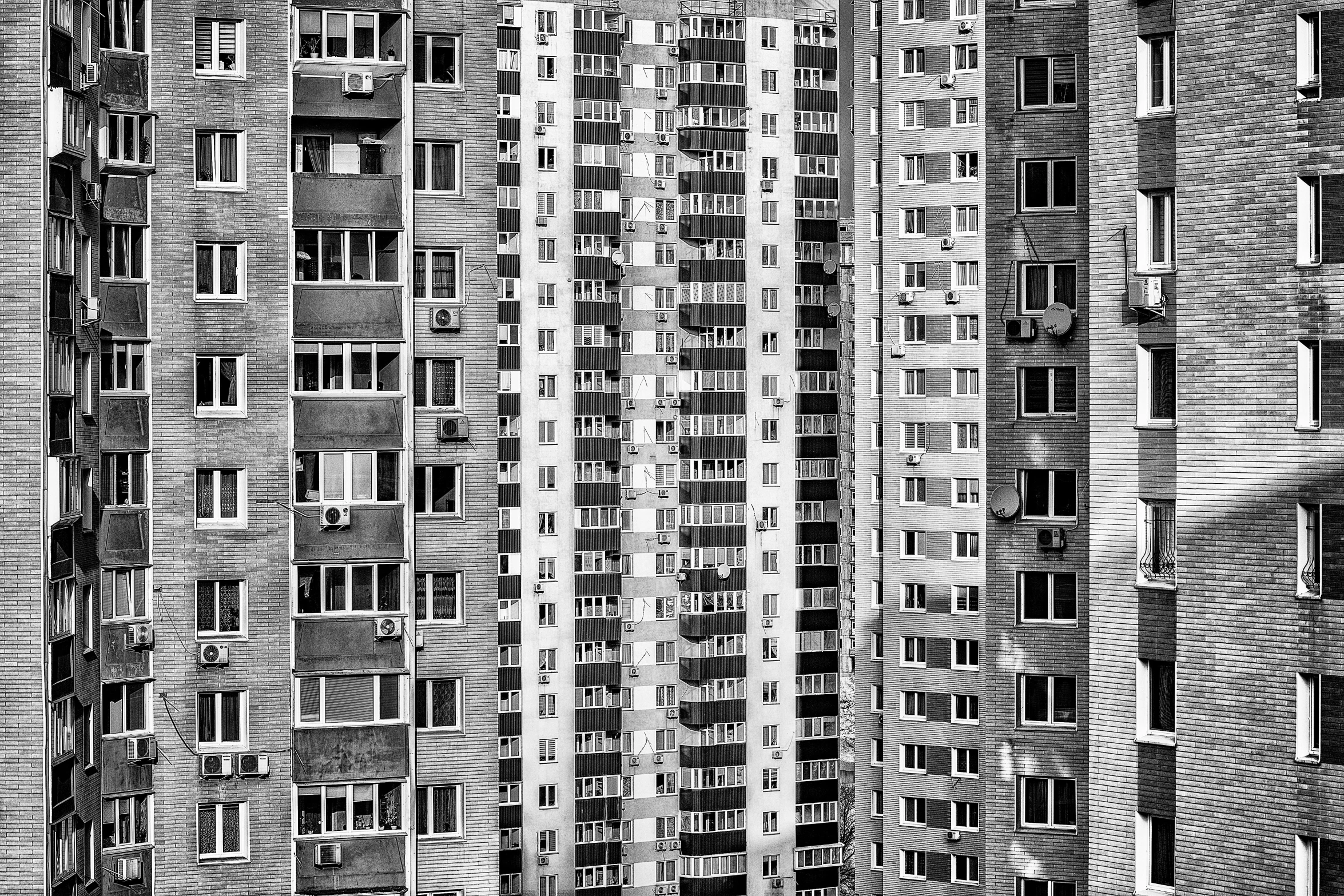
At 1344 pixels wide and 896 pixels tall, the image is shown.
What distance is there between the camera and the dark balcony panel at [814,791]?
6688 cm

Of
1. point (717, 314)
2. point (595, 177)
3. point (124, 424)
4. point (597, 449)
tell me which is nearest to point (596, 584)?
point (597, 449)

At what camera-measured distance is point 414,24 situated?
32.2 metres

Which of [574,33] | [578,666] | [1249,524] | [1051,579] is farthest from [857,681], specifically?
[1249,524]

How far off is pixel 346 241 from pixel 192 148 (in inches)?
120

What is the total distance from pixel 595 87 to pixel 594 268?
648 centimetres

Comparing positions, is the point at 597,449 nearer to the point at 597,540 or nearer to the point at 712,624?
the point at 597,540

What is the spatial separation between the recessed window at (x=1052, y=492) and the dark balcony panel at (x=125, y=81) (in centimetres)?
1689

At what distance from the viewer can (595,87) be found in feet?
214

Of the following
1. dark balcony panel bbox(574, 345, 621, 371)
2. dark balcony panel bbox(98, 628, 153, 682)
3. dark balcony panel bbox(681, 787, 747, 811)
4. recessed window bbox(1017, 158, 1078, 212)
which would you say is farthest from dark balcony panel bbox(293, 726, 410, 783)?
dark balcony panel bbox(681, 787, 747, 811)

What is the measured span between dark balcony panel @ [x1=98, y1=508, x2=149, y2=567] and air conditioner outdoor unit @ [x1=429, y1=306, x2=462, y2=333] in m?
5.95

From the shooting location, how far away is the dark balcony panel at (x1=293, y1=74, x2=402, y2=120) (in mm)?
31719

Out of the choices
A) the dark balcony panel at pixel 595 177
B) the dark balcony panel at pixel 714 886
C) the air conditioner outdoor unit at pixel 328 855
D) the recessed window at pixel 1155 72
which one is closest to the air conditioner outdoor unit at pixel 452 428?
the air conditioner outdoor unit at pixel 328 855

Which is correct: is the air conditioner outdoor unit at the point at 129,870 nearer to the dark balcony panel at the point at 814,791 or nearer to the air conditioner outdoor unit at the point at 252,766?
the air conditioner outdoor unit at the point at 252,766

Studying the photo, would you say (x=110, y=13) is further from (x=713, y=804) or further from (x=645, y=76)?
(x=713, y=804)
